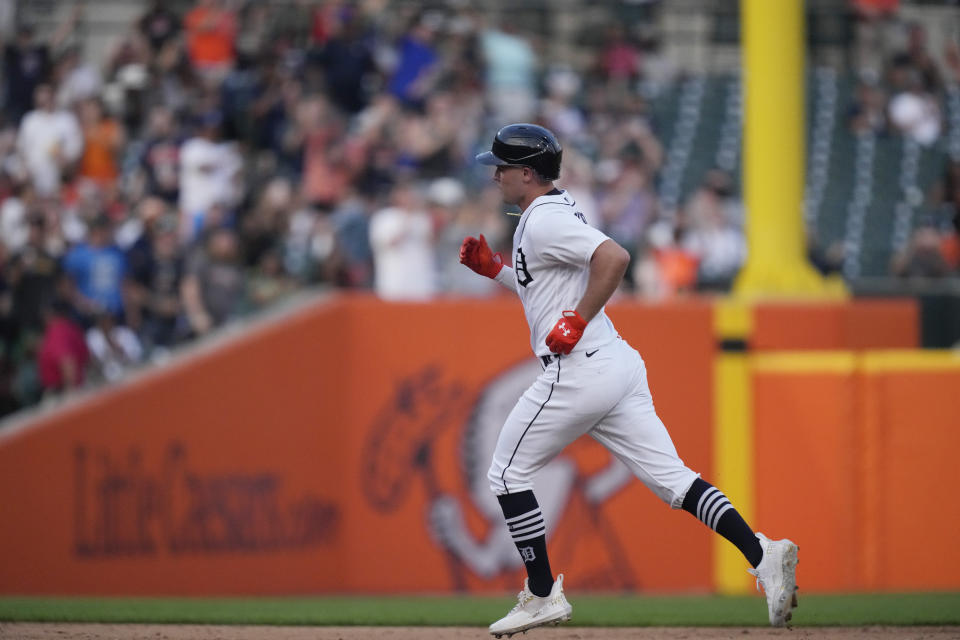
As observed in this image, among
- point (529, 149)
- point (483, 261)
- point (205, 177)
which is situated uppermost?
point (205, 177)

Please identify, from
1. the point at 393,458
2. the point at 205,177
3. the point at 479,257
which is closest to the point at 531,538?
the point at 479,257

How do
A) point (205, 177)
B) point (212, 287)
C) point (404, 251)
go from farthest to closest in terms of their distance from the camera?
point (205, 177), point (404, 251), point (212, 287)

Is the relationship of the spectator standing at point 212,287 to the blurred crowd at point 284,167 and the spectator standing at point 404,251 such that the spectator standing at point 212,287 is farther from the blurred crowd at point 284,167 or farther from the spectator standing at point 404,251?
the spectator standing at point 404,251

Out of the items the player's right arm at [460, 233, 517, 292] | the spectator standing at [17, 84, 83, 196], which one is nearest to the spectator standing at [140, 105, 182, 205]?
the spectator standing at [17, 84, 83, 196]

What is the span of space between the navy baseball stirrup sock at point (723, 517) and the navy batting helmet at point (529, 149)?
1.54 m

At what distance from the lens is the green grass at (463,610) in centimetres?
797

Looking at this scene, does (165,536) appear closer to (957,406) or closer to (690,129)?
(957,406)

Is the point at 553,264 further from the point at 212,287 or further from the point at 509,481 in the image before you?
the point at 212,287

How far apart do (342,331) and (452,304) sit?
0.82 metres

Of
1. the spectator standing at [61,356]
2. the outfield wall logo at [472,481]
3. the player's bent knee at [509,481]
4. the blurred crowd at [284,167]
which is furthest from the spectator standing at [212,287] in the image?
the player's bent knee at [509,481]

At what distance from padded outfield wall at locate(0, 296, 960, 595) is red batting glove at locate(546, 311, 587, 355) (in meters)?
4.30

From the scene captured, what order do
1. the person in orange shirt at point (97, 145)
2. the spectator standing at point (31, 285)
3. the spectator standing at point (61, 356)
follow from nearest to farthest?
the spectator standing at point (61, 356)
the spectator standing at point (31, 285)
the person in orange shirt at point (97, 145)

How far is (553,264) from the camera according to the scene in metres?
6.32

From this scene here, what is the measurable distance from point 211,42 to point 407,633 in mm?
9838
